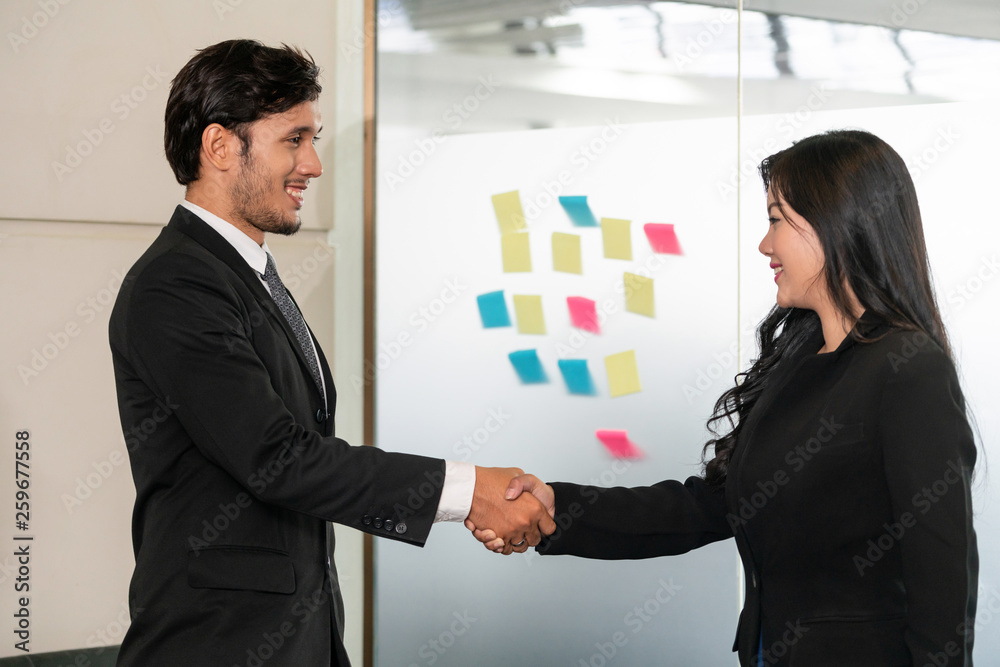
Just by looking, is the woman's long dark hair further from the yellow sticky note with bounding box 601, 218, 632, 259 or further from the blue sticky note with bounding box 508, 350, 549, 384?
the blue sticky note with bounding box 508, 350, 549, 384

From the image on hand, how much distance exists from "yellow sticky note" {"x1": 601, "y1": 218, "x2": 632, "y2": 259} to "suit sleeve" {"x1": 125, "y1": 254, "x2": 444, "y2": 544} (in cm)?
138

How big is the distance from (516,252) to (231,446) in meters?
1.44

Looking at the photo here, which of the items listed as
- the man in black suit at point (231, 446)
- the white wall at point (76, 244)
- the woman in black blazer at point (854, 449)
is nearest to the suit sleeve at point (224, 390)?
the man in black suit at point (231, 446)

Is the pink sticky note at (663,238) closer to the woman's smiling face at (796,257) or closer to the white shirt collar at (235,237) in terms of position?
the woman's smiling face at (796,257)

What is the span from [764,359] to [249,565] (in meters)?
1.07

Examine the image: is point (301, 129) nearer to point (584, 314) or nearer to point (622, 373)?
point (584, 314)

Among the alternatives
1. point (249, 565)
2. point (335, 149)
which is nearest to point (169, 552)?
point (249, 565)

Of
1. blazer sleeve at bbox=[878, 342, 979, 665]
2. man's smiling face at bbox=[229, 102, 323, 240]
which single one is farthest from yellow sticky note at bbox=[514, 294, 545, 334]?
blazer sleeve at bbox=[878, 342, 979, 665]

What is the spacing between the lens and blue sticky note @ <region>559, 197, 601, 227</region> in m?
2.61

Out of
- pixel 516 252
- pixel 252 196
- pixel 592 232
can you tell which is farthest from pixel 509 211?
pixel 252 196

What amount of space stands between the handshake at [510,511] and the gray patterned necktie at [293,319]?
1.25 ft

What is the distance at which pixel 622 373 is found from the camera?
260 centimetres

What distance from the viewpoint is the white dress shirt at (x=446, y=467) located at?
1554mm

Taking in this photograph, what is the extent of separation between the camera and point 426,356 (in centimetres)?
269
